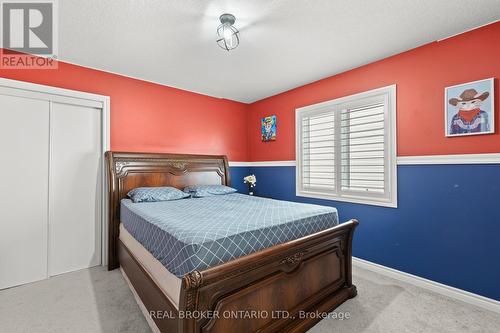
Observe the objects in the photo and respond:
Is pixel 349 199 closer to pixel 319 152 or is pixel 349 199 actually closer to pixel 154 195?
pixel 319 152

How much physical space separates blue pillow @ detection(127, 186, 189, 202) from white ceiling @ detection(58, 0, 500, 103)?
161 cm

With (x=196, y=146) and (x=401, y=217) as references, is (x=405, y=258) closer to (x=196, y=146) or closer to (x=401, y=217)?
(x=401, y=217)

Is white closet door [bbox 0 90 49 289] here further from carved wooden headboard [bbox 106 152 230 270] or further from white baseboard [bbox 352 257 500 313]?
white baseboard [bbox 352 257 500 313]

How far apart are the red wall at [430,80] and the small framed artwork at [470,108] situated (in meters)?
0.05

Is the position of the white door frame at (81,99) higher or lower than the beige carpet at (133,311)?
higher

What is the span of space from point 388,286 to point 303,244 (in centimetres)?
147

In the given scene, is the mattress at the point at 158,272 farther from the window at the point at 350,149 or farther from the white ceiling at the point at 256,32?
the window at the point at 350,149

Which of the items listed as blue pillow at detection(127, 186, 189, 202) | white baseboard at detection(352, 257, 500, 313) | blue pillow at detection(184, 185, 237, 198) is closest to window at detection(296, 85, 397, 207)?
white baseboard at detection(352, 257, 500, 313)

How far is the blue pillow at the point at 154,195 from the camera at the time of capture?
276cm

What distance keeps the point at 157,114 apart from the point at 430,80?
140 inches

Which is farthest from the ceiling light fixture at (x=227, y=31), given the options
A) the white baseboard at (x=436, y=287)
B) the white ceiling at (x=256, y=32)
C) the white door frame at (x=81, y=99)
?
the white baseboard at (x=436, y=287)

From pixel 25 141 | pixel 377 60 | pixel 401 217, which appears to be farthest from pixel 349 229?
pixel 25 141

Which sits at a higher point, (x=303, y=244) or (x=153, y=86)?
(x=153, y=86)

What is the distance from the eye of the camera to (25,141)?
264 centimetres
